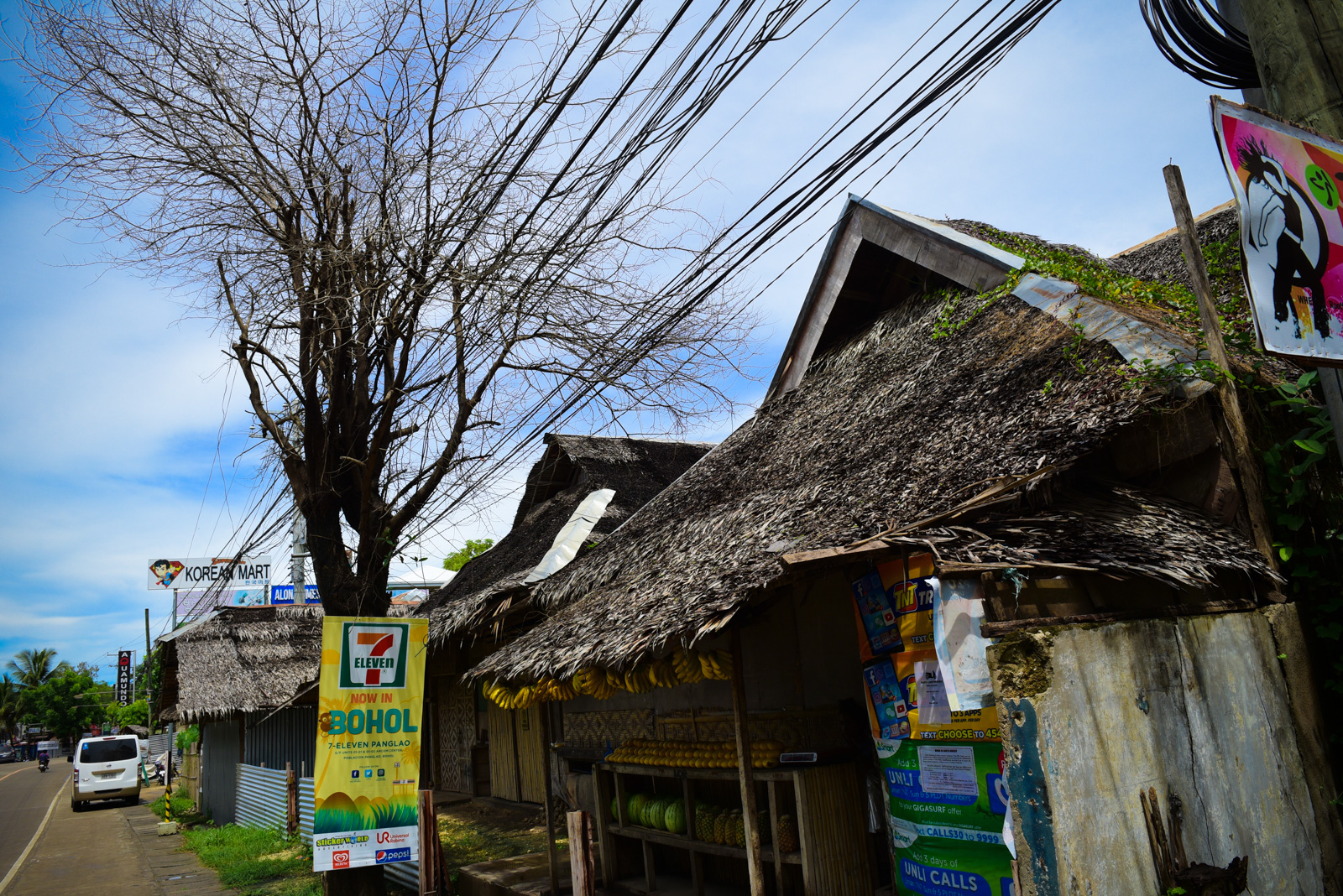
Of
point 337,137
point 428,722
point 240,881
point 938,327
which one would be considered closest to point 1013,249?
point 938,327

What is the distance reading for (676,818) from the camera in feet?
24.9

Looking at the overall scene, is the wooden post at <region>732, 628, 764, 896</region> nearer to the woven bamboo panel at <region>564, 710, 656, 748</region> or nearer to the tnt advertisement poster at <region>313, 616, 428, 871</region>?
the tnt advertisement poster at <region>313, 616, 428, 871</region>

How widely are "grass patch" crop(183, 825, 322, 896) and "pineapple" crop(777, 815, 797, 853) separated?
7077 millimetres

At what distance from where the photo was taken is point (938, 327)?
25.4ft

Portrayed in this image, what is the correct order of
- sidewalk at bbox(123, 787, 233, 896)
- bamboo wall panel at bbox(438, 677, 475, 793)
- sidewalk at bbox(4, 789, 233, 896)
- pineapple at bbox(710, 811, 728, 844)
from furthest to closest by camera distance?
bamboo wall panel at bbox(438, 677, 475, 793)
sidewalk at bbox(4, 789, 233, 896)
sidewalk at bbox(123, 787, 233, 896)
pineapple at bbox(710, 811, 728, 844)

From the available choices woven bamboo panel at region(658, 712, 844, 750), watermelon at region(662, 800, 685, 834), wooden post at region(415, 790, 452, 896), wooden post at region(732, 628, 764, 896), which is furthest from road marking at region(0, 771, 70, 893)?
wooden post at region(732, 628, 764, 896)

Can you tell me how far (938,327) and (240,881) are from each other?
1191 cm

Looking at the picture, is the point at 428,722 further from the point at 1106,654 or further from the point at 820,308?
the point at 1106,654

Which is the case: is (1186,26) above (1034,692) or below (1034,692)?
above

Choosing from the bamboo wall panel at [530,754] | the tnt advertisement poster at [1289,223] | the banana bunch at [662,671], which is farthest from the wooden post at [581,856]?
the bamboo wall panel at [530,754]

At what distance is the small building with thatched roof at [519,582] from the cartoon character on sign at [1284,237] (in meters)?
9.03

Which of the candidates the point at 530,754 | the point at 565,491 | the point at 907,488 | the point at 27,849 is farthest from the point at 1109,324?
the point at 27,849

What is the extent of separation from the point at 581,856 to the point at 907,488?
4.06m

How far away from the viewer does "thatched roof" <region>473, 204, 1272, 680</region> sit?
4516 mm
